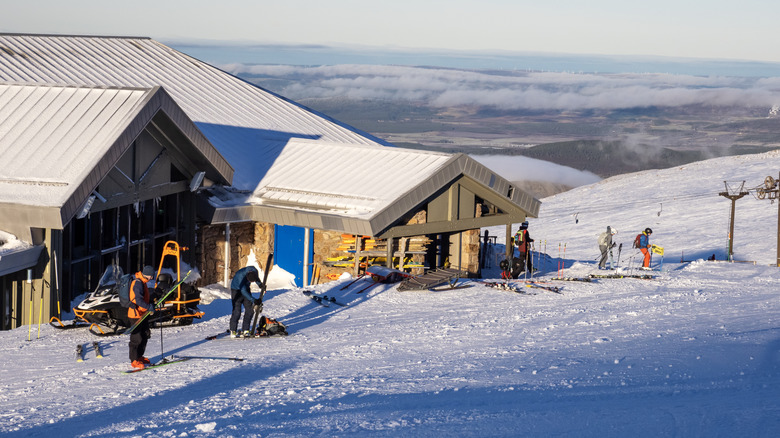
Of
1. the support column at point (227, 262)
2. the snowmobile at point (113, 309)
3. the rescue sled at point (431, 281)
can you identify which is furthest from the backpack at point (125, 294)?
the support column at point (227, 262)

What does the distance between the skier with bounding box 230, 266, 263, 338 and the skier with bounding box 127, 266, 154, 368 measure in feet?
5.67

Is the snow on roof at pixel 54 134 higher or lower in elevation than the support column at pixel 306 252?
higher

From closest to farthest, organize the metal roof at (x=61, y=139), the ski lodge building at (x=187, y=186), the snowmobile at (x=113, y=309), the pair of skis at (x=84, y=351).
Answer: the pair of skis at (x=84, y=351) → the snowmobile at (x=113, y=309) → the metal roof at (x=61, y=139) → the ski lodge building at (x=187, y=186)

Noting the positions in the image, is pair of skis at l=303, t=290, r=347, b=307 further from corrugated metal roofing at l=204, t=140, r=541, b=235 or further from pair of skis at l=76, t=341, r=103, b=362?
pair of skis at l=76, t=341, r=103, b=362

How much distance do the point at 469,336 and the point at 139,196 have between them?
7.79 metres

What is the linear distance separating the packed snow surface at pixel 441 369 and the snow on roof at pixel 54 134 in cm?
248

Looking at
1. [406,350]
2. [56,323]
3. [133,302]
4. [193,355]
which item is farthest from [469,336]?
[56,323]

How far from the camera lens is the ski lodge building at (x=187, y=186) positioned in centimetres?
1638

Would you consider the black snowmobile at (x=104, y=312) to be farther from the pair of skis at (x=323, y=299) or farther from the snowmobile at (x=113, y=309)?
the pair of skis at (x=323, y=299)

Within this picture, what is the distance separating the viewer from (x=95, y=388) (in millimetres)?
11383

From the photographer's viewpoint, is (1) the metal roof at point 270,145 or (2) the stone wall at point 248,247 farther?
(2) the stone wall at point 248,247

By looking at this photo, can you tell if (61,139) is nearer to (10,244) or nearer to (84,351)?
(10,244)

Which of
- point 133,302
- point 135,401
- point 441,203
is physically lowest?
point 135,401

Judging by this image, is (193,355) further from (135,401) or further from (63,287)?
(63,287)
